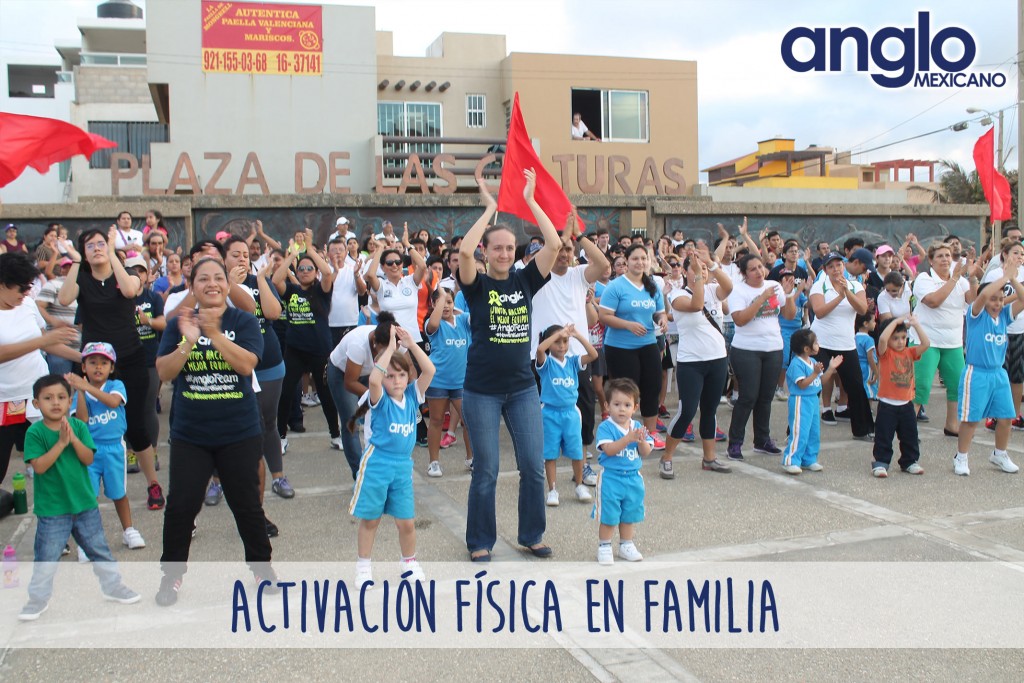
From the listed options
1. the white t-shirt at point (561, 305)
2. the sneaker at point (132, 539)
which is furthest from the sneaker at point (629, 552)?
the sneaker at point (132, 539)

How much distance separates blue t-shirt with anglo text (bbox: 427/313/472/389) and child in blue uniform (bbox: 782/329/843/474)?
288 centimetres

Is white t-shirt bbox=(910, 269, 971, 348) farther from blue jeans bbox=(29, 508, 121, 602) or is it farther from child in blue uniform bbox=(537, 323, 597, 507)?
blue jeans bbox=(29, 508, 121, 602)

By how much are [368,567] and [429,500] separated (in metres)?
1.89

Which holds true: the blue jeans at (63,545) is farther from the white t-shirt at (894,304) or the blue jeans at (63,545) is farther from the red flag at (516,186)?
the white t-shirt at (894,304)

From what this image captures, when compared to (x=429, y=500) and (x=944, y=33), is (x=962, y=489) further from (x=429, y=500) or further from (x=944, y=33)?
(x=944, y=33)

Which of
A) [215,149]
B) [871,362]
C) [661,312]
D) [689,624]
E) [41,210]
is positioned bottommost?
[689,624]

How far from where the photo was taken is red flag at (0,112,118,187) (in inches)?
299

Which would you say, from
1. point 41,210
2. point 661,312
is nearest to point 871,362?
point 661,312

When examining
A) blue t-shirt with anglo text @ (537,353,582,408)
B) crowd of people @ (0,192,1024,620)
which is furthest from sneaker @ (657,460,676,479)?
blue t-shirt with anglo text @ (537,353,582,408)

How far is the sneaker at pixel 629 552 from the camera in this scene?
5.29 metres

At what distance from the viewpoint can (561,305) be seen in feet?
22.4

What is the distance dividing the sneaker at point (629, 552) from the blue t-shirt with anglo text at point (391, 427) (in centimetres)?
143

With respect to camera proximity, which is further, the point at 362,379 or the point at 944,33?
the point at 944,33

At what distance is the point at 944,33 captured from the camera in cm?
1784
